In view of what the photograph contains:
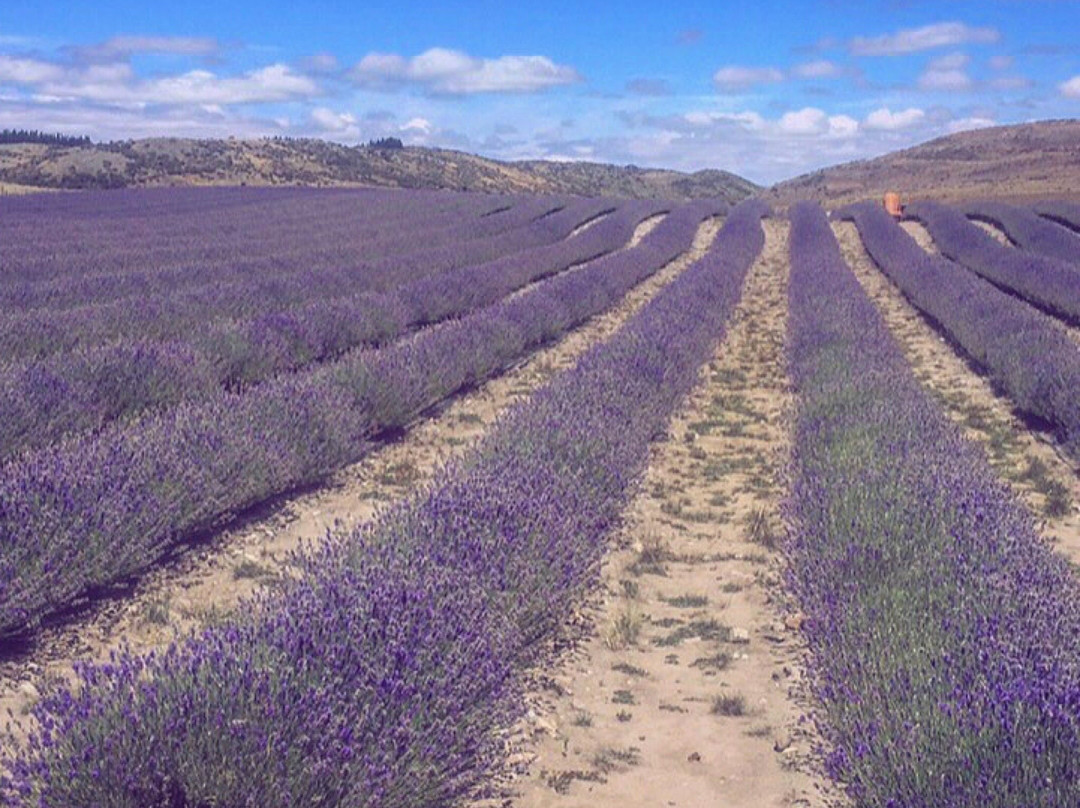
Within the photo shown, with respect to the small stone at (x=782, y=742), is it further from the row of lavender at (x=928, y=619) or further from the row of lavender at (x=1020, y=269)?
the row of lavender at (x=1020, y=269)

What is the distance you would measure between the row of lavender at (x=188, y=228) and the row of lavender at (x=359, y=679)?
326 inches

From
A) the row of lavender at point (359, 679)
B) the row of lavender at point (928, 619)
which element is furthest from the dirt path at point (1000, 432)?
the row of lavender at point (359, 679)

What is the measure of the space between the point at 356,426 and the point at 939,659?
4170 mm

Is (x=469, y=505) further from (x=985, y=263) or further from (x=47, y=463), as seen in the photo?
(x=985, y=263)

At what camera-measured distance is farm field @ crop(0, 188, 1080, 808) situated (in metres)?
2.61

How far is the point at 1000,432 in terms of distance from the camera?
789cm

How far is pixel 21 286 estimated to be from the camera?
10695 mm

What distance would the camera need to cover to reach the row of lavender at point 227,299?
8586 millimetres

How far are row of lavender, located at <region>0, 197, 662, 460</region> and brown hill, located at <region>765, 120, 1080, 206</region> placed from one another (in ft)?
107

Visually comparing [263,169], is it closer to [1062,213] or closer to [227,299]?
A: [1062,213]

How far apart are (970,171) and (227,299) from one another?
59900mm

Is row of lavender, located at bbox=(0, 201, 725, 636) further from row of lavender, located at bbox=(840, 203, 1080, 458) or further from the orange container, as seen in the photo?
the orange container

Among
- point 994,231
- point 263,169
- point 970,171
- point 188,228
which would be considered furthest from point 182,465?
point 970,171

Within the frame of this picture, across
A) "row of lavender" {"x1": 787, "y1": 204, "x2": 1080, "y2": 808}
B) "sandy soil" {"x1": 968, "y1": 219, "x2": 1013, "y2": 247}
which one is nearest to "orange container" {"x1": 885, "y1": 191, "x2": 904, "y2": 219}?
"sandy soil" {"x1": 968, "y1": 219, "x2": 1013, "y2": 247}
